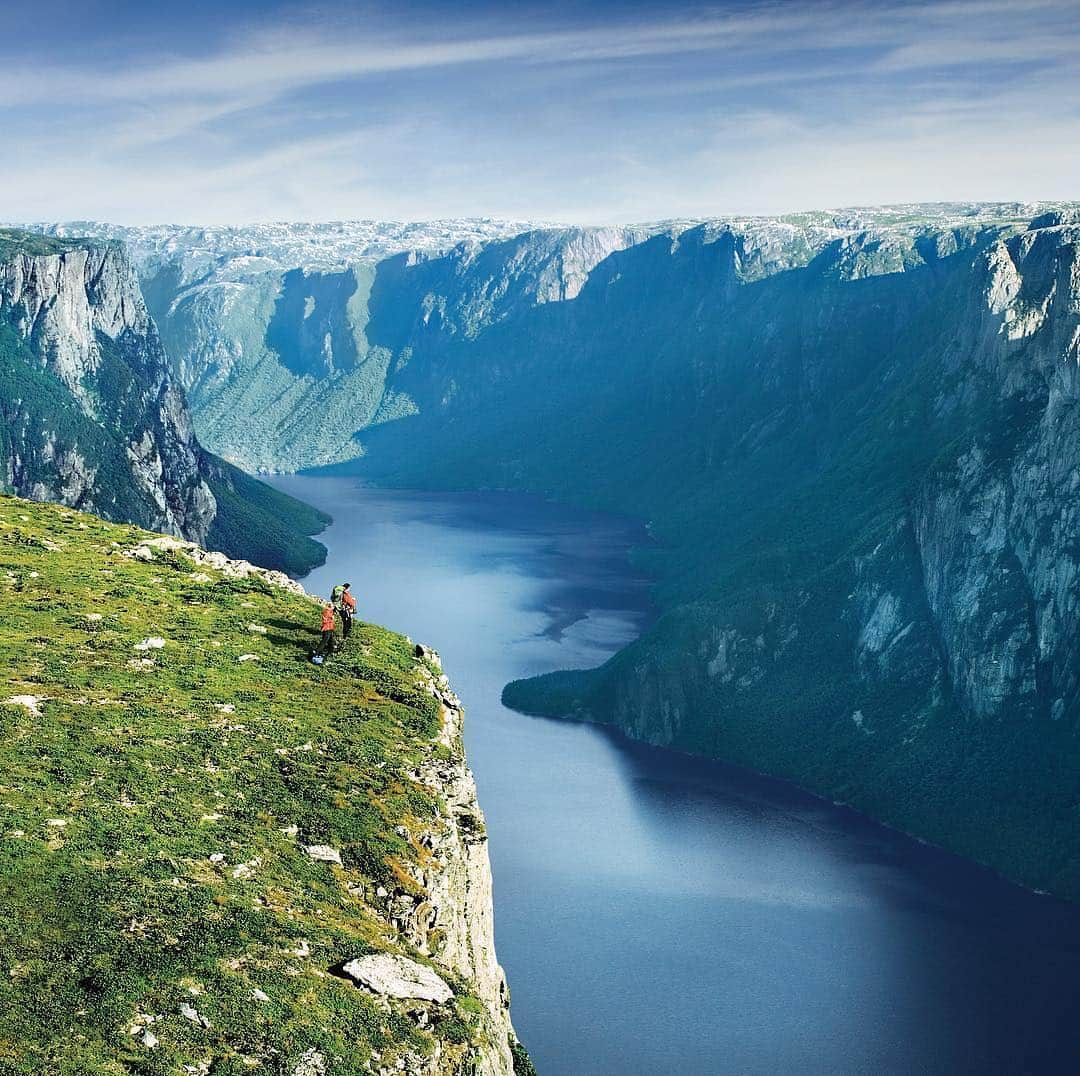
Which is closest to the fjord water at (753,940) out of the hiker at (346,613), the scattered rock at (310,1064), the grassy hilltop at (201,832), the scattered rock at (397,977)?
the hiker at (346,613)

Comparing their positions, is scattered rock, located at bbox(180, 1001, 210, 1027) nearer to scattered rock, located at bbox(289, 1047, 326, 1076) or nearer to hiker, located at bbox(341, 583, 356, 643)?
scattered rock, located at bbox(289, 1047, 326, 1076)

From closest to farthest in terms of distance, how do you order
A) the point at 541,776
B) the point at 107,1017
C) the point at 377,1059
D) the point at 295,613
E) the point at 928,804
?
the point at 107,1017 → the point at 377,1059 → the point at 295,613 → the point at 928,804 → the point at 541,776

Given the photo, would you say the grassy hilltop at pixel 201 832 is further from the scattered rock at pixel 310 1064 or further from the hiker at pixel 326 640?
the hiker at pixel 326 640

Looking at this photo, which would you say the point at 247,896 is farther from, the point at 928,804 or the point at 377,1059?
the point at 928,804

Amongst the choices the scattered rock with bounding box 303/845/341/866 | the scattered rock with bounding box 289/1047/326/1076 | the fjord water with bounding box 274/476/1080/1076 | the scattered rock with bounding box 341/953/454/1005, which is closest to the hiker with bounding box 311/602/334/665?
the scattered rock with bounding box 303/845/341/866

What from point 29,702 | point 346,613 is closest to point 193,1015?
point 29,702

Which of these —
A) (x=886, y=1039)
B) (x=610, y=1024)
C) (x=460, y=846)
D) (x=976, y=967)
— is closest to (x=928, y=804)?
(x=976, y=967)

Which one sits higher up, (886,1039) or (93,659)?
(93,659)
